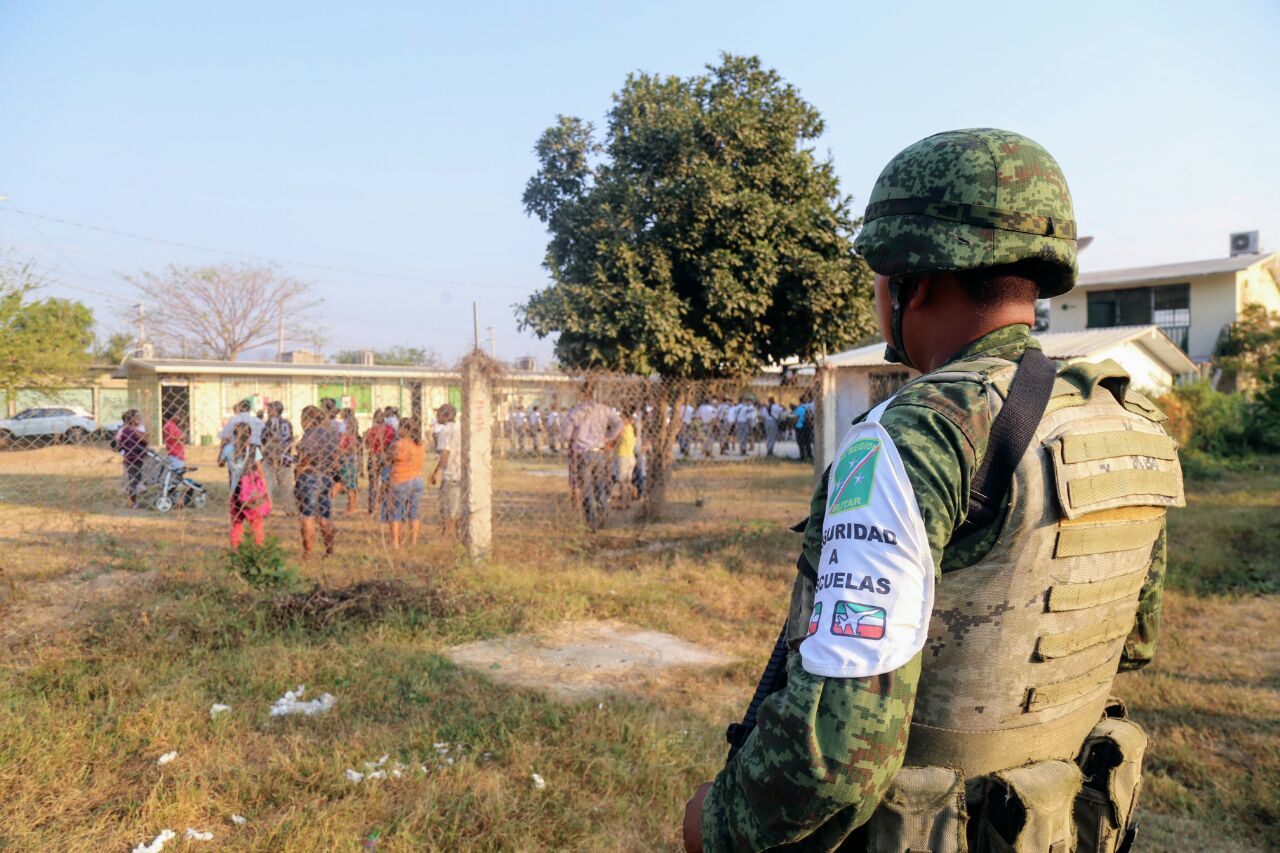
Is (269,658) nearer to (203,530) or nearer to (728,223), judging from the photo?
(203,530)

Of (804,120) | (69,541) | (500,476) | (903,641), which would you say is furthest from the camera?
(804,120)

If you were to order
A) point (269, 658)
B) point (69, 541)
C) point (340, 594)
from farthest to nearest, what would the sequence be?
point (69, 541) → point (340, 594) → point (269, 658)

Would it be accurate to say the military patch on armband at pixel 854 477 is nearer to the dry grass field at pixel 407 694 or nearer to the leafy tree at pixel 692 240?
the dry grass field at pixel 407 694

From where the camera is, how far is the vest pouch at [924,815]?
111 cm

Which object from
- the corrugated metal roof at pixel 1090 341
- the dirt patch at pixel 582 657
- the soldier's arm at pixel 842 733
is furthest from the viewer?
the corrugated metal roof at pixel 1090 341

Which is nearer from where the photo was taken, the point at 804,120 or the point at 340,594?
the point at 340,594

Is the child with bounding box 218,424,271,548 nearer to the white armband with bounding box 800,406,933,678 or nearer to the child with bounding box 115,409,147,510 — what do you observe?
the child with bounding box 115,409,147,510

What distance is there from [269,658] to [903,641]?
4.04 m

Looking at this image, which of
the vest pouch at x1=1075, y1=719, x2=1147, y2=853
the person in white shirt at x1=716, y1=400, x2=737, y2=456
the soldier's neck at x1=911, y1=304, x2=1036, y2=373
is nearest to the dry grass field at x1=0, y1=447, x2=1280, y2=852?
the vest pouch at x1=1075, y1=719, x2=1147, y2=853

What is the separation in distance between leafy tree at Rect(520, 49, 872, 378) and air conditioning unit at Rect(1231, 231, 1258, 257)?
29.6 meters

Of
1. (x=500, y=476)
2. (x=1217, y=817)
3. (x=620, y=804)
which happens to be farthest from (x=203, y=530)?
(x=1217, y=817)

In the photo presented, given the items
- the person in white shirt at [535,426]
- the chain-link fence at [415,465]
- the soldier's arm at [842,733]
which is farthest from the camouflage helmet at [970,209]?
the person in white shirt at [535,426]

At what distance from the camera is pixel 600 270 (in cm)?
838

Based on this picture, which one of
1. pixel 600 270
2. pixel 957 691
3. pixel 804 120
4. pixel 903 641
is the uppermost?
pixel 804 120
